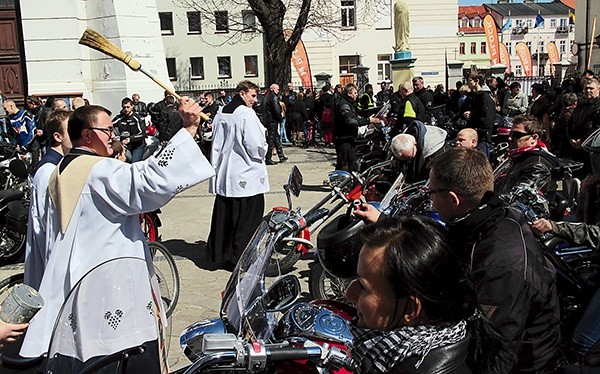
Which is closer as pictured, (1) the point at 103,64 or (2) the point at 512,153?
(2) the point at 512,153

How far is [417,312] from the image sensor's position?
5.79 ft

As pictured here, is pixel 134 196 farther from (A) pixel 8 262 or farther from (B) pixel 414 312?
(A) pixel 8 262

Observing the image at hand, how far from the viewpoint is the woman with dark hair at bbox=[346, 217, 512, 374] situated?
5.65 ft

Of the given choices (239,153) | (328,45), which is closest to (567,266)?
(239,153)

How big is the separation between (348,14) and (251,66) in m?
7.48

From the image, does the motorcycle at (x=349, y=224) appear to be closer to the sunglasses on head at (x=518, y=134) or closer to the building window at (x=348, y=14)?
the sunglasses on head at (x=518, y=134)

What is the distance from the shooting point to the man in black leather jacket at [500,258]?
268 centimetres

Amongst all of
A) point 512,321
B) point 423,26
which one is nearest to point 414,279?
point 512,321

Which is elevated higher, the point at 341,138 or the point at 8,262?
the point at 341,138

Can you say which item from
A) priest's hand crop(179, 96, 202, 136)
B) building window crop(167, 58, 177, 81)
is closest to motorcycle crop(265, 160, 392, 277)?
priest's hand crop(179, 96, 202, 136)

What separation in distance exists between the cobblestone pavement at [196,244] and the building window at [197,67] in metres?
31.6

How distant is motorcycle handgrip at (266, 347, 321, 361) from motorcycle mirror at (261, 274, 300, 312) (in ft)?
2.14

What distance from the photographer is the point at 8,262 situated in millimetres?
7844

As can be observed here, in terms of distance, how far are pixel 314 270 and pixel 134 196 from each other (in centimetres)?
288
